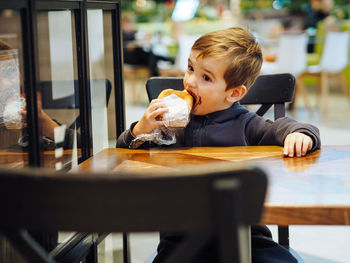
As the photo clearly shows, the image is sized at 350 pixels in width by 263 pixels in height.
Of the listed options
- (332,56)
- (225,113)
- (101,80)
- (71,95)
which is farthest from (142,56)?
(225,113)

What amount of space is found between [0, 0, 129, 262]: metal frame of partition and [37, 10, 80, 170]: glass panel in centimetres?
3

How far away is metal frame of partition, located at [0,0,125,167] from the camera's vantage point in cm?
119

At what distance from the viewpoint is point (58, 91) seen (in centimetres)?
175

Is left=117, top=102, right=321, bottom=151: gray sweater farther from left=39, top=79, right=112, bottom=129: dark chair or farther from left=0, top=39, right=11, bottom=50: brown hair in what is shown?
left=0, top=39, right=11, bottom=50: brown hair

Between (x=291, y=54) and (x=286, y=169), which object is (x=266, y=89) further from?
(x=291, y=54)

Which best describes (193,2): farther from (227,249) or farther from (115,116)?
(227,249)

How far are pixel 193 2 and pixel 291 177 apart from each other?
9.22m

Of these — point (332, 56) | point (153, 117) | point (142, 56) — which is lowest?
point (153, 117)

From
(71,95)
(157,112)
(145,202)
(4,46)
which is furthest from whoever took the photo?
(71,95)

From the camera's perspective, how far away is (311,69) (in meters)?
6.33

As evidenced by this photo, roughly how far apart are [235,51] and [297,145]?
1.16 ft

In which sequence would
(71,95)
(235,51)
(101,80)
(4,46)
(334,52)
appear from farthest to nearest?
1. (334,52)
2. (101,80)
3. (71,95)
4. (235,51)
5. (4,46)

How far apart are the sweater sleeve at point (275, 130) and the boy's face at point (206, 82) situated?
116 mm

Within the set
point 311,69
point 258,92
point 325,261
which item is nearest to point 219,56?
point 258,92
